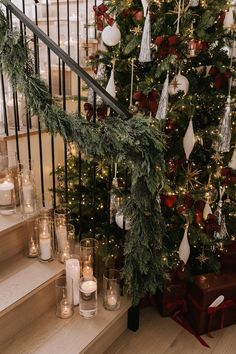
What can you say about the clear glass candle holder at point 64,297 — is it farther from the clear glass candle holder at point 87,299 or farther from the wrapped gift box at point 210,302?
the wrapped gift box at point 210,302

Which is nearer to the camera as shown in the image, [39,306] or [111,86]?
[39,306]

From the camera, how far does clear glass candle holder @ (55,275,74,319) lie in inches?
69.5

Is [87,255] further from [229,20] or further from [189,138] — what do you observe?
[229,20]

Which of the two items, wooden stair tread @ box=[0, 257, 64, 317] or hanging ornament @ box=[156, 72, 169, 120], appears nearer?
wooden stair tread @ box=[0, 257, 64, 317]

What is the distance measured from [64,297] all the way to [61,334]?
182mm

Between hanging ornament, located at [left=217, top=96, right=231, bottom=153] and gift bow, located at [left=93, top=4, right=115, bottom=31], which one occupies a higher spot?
gift bow, located at [left=93, top=4, right=115, bottom=31]

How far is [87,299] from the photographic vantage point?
1754mm

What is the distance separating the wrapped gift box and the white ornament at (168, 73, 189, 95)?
1171 millimetres

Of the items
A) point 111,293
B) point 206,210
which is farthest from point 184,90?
point 111,293

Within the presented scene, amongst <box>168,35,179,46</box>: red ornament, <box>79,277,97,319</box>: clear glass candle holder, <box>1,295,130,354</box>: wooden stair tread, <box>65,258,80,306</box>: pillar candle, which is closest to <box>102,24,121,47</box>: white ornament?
<box>168,35,179,46</box>: red ornament

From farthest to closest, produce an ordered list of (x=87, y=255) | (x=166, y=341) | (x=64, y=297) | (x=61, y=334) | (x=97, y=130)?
1. (x=166, y=341)
2. (x=87, y=255)
3. (x=64, y=297)
4. (x=61, y=334)
5. (x=97, y=130)

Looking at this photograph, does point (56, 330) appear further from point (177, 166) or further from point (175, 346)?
point (177, 166)

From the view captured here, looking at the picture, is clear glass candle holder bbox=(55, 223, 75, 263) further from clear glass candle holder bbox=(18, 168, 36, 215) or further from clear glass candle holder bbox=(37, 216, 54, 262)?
clear glass candle holder bbox=(18, 168, 36, 215)

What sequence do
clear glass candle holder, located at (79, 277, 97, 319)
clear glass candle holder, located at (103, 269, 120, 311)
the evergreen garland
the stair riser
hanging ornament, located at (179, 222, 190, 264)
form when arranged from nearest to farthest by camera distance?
1. the evergreen garland
2. the stair riser
3. clear glass candle holder, located at (79, 277, 97, 319)
4. clear glass candle holder, located at (103, 269, 120, 311)
5. hanging ornament, located at (179, 222, 190, 264)
